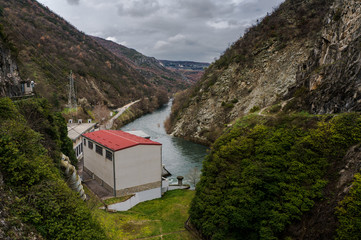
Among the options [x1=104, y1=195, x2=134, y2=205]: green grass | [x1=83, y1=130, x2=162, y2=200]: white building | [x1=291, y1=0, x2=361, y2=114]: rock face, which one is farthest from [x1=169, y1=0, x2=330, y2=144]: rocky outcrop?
[x1=104, y1=195, x2=134, y2=205]: green grass

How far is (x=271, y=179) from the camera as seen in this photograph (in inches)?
499

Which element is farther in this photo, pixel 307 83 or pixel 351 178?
pixel 307 83

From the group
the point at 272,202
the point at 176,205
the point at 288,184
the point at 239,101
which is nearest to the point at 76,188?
the point at 176,205

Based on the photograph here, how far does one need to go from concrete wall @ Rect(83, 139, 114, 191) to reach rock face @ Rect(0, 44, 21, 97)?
25.6 ft

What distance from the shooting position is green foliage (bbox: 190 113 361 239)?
11305 millimetres

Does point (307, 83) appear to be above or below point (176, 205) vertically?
above

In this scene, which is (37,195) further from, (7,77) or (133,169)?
(7,77)

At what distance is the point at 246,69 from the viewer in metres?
48.2

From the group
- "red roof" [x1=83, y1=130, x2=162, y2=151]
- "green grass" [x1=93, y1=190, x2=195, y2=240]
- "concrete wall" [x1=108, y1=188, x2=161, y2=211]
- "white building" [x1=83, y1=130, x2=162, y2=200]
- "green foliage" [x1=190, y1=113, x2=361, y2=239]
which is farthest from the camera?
"red roof" [x1=83, y1=130, x2=162, y2=151]

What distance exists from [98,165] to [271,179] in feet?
48.8

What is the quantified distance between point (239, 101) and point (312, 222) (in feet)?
122

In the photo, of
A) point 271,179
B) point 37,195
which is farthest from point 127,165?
point 271,179

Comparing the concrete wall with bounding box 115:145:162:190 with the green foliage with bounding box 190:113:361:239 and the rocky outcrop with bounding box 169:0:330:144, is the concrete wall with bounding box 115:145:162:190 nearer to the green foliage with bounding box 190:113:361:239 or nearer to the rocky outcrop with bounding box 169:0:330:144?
the green foliage with bounding box 190:113:361:239

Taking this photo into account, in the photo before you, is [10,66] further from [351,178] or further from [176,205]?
[351,178]
